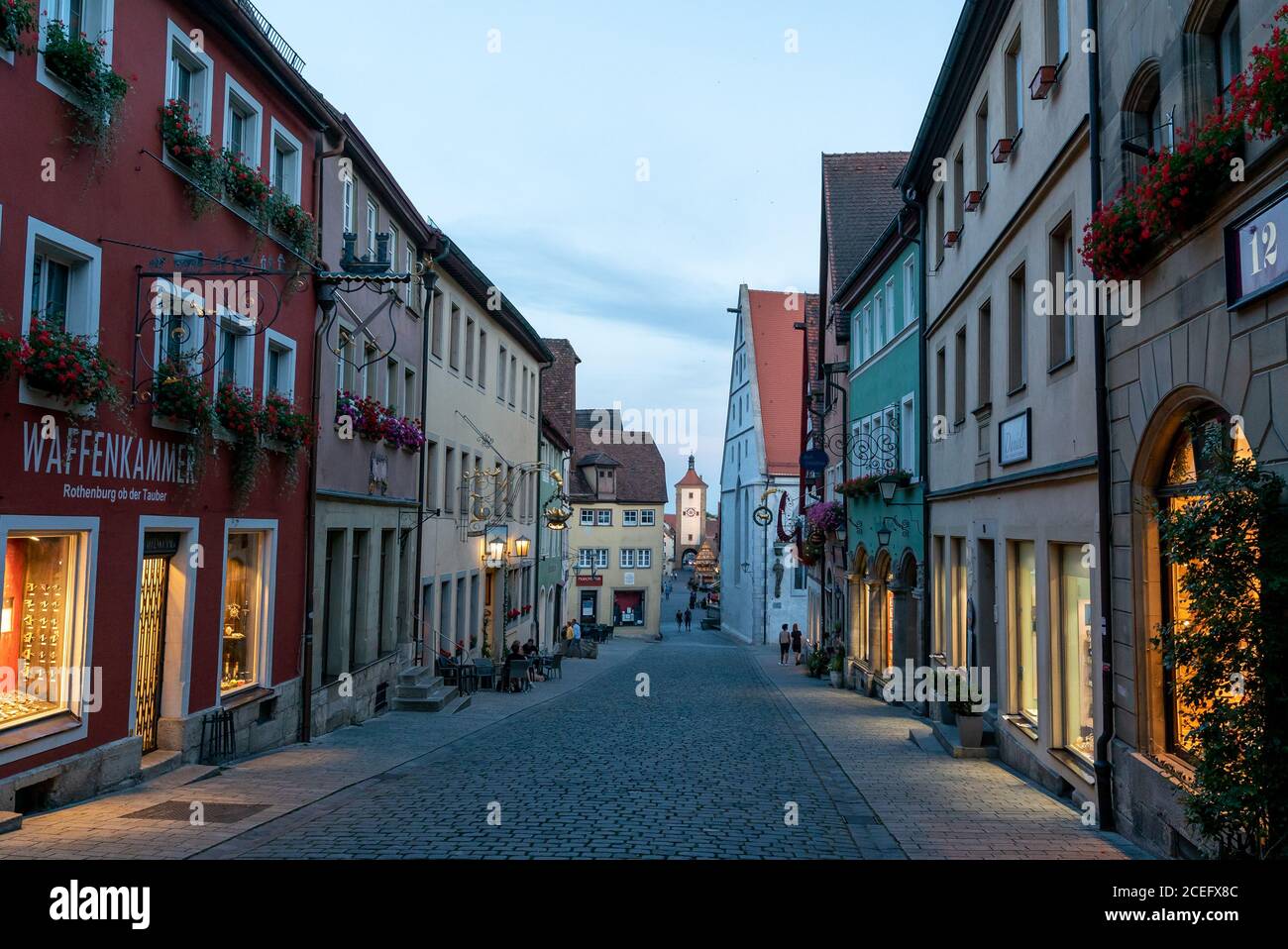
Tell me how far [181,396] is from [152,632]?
100 inches

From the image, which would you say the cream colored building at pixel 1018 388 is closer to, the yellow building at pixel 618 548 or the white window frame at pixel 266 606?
the white window frame at pixel 266 606

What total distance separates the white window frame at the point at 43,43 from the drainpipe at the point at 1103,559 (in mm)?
8714

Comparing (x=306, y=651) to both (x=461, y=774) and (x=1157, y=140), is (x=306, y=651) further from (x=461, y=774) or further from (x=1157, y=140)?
(x=1157, y=140)

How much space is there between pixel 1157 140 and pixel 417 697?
51.3ft

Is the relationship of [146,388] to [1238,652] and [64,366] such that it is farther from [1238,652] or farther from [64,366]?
[1238,652]

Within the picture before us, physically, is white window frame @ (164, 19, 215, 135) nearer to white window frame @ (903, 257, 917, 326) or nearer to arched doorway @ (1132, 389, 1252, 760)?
arched doorway @ (1132, 389, 1252, 760)

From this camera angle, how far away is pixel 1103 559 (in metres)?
9.73

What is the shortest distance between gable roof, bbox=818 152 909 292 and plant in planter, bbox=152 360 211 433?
2341 cm

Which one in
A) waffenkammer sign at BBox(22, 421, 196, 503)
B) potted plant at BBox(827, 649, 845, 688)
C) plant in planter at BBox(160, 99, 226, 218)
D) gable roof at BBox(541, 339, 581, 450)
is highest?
gable roof at BBox(541, 339, 581, 450)

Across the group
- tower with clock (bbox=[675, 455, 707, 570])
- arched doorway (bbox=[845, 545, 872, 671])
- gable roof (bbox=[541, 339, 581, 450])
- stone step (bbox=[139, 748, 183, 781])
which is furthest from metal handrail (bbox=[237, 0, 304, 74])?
tower with clock (bbox=[675, 455, 707, 570])

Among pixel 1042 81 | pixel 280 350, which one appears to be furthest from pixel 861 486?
pixel 280 350

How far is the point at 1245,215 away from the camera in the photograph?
22.0ft

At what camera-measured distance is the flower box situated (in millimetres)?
11562
